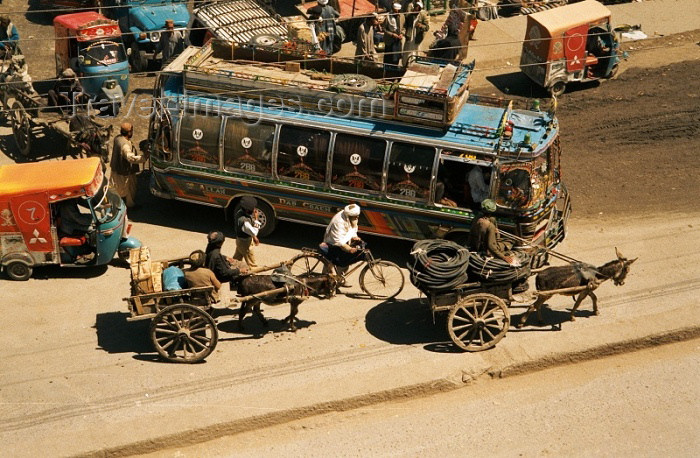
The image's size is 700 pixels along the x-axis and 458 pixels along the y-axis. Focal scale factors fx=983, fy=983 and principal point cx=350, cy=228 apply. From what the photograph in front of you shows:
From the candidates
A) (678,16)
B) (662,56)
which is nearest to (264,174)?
(662,56)

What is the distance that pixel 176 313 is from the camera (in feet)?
44.7

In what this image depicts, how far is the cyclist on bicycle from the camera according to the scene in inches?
588

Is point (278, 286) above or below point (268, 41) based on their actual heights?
below

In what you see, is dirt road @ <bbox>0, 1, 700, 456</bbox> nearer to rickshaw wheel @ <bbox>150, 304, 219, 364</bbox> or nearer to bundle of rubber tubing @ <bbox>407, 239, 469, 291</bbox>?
rickshaw wheel @ <bbox>150, 304, 219, 364</bbox>

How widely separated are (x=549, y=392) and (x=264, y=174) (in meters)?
6.15

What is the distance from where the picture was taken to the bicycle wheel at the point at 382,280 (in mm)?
15586

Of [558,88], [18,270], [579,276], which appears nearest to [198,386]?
[18,270]

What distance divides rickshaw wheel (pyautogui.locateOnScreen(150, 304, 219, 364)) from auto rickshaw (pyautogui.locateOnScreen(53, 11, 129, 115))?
873 centimetres

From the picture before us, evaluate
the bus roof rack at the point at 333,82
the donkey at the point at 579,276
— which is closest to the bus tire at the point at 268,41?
the bus roof rack at the point at 333,82

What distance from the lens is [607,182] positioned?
19.7 m

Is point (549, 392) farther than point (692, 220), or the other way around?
point (692, 220)

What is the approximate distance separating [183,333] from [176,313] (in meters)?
0.33

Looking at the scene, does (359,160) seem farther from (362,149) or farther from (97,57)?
(97,57)

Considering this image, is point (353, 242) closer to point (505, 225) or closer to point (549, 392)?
point (505, 225)
